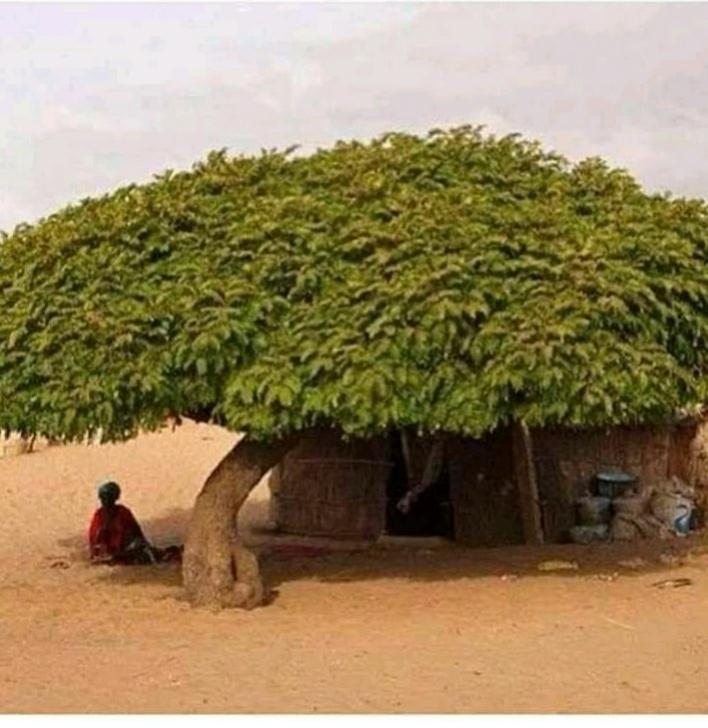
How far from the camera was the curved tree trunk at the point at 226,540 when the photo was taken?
1031 centimetres

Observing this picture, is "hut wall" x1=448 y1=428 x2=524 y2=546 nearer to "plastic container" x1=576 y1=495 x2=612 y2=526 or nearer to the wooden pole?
the wooden pole

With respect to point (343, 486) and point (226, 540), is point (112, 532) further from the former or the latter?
point (226, 540)

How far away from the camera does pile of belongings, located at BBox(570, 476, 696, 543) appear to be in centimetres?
1412

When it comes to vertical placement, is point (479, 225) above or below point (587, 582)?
above

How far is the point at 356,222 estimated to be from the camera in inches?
383

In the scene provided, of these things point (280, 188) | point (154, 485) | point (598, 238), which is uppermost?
point (280, 188)

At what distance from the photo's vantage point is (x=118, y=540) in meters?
12.9

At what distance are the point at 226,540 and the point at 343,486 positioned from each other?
3998 millimetres

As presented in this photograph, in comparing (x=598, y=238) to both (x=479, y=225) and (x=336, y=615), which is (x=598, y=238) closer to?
(x=479, y=225)

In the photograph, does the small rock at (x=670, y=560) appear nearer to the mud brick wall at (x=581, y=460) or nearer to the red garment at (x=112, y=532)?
the mud brick wall at (x=581, y=460)

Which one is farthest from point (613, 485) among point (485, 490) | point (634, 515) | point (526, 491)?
point (485, 490)

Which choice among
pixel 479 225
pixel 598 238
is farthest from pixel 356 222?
pixel 598 238

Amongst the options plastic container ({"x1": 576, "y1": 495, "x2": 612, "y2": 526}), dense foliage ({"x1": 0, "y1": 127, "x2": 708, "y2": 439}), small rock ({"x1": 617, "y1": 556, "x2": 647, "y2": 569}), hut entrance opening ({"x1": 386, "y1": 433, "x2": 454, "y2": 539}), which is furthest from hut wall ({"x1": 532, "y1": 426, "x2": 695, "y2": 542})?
dense foliage ({"x1": 0, "y1": 127, "x2": 708, "y2": 439})

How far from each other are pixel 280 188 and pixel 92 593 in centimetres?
360
